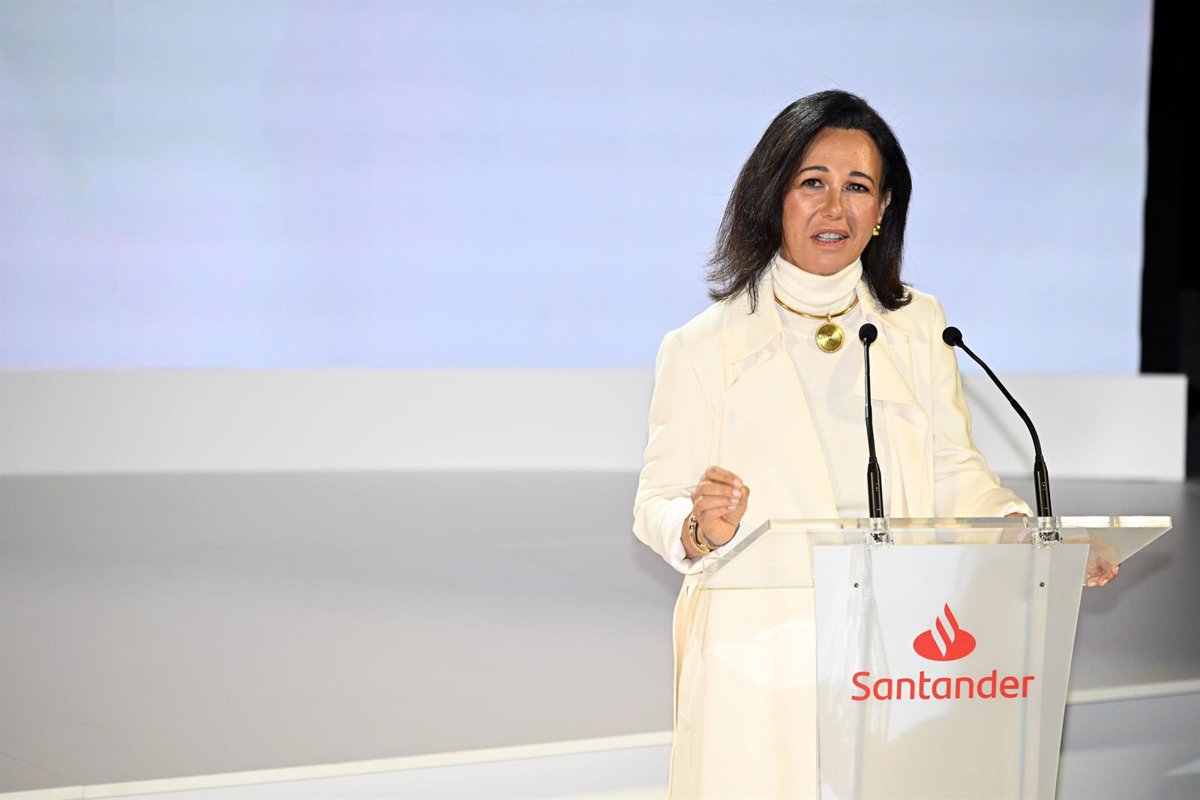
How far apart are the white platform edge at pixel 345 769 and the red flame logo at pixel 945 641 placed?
3.62ft

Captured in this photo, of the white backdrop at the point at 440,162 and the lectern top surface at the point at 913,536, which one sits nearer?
the lectern top surface at the point at 913,536

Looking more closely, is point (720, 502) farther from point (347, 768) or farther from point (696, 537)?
point (347, 768)

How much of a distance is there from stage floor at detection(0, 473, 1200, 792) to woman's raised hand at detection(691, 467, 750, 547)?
124 cm

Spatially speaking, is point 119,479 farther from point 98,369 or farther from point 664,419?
point 664,419

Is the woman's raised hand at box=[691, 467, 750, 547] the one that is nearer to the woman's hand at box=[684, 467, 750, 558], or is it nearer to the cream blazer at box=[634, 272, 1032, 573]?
the woman's hand at box=[684, 467, 750, 558]

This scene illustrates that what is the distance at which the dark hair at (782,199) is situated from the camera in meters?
1.78

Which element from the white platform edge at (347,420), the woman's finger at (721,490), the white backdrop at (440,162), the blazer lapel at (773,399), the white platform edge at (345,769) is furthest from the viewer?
the white platform edge at (347,420)

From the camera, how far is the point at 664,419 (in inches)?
69.6

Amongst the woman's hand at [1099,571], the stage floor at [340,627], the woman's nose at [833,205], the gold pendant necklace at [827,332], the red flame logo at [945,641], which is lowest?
the stage floor at [340,627]

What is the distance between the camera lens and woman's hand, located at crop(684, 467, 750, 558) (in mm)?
1492

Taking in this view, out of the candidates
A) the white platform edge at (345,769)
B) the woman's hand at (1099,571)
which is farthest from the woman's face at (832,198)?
the white platform edge at (345,769)

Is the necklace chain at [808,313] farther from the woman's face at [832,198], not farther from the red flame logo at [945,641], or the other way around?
the red flame logo at [945,641]

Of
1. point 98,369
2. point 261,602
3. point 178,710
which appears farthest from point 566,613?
point 98,369

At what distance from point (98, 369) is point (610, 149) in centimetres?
263
